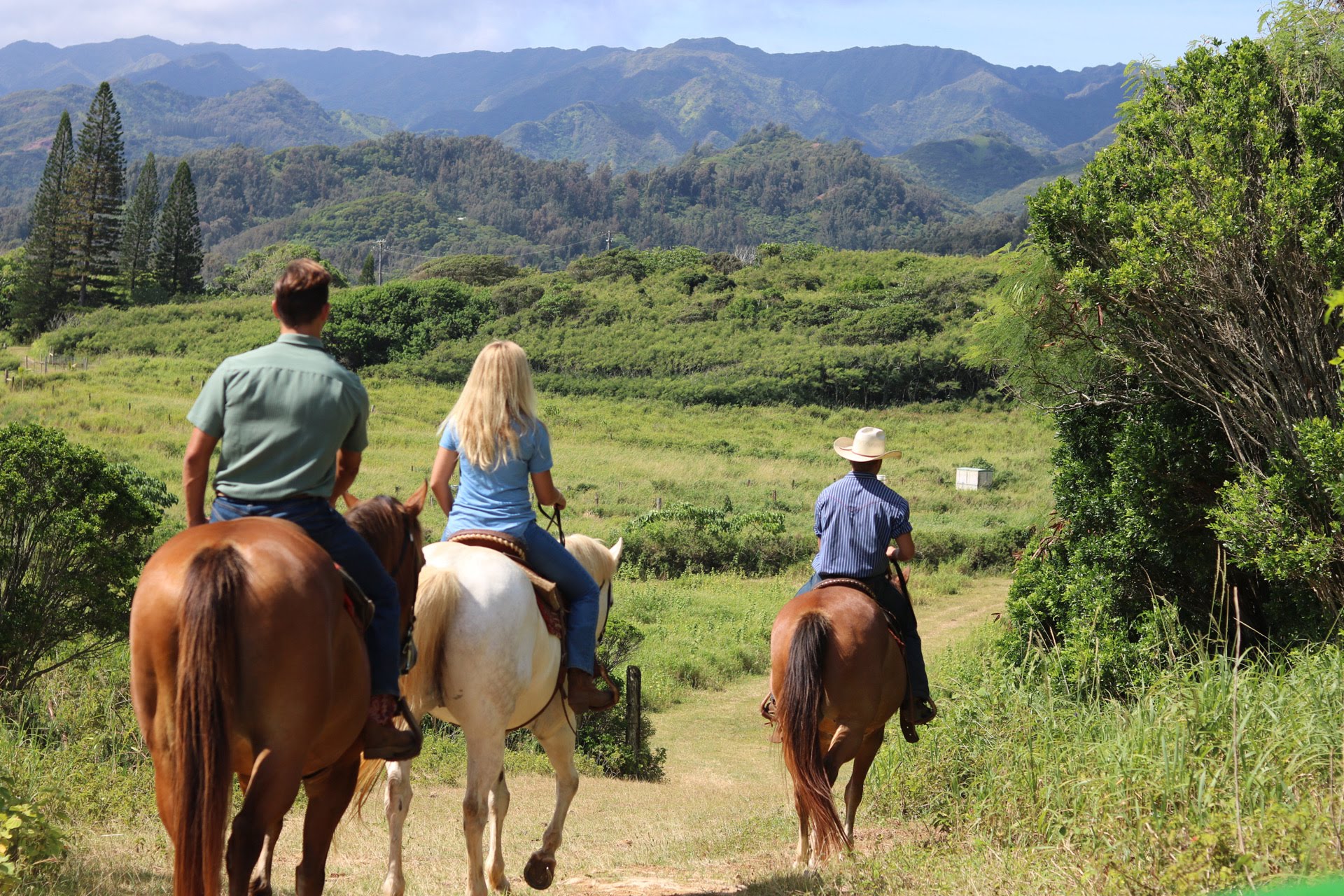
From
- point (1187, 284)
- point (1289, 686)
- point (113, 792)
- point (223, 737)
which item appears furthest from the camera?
point (1187, 284)

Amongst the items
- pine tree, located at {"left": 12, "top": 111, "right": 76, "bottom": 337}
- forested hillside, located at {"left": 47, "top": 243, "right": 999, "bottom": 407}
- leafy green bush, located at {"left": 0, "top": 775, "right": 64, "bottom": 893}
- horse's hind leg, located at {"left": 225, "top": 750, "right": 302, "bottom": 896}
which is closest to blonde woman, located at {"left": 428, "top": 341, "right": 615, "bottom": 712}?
horse's hind leg, located at {"left": 225, "top": 750, "right": 302, "bottom": 896}

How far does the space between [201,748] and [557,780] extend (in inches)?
102

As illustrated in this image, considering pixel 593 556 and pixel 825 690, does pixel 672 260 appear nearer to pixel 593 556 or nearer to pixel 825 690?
pixel 593 556

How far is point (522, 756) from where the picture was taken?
11.3 meters

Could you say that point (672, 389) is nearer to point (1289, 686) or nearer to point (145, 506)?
point (145, 506)

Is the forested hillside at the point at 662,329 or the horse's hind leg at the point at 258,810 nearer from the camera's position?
the horse's hind leg at the point at 258,810

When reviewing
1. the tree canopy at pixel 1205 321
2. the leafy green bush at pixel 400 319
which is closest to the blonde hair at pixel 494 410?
the tree canopy at pixel 1205 321

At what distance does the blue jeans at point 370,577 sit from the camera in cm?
400

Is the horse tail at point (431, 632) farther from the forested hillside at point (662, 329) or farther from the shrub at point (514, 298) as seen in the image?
the shrub at point (514, 298)

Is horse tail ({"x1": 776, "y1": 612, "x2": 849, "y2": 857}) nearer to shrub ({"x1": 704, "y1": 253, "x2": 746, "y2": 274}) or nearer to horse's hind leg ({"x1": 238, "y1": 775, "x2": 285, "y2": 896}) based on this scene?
horse's hind leg ({"x1": 238, "y1": 775, "x2": 285, "y2": 896})

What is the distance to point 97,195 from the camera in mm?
67438

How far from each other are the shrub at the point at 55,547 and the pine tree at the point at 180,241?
70.8 metres

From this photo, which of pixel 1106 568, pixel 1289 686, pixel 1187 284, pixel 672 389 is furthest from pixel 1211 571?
pixel 672 389

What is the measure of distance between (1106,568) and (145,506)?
7774mm
